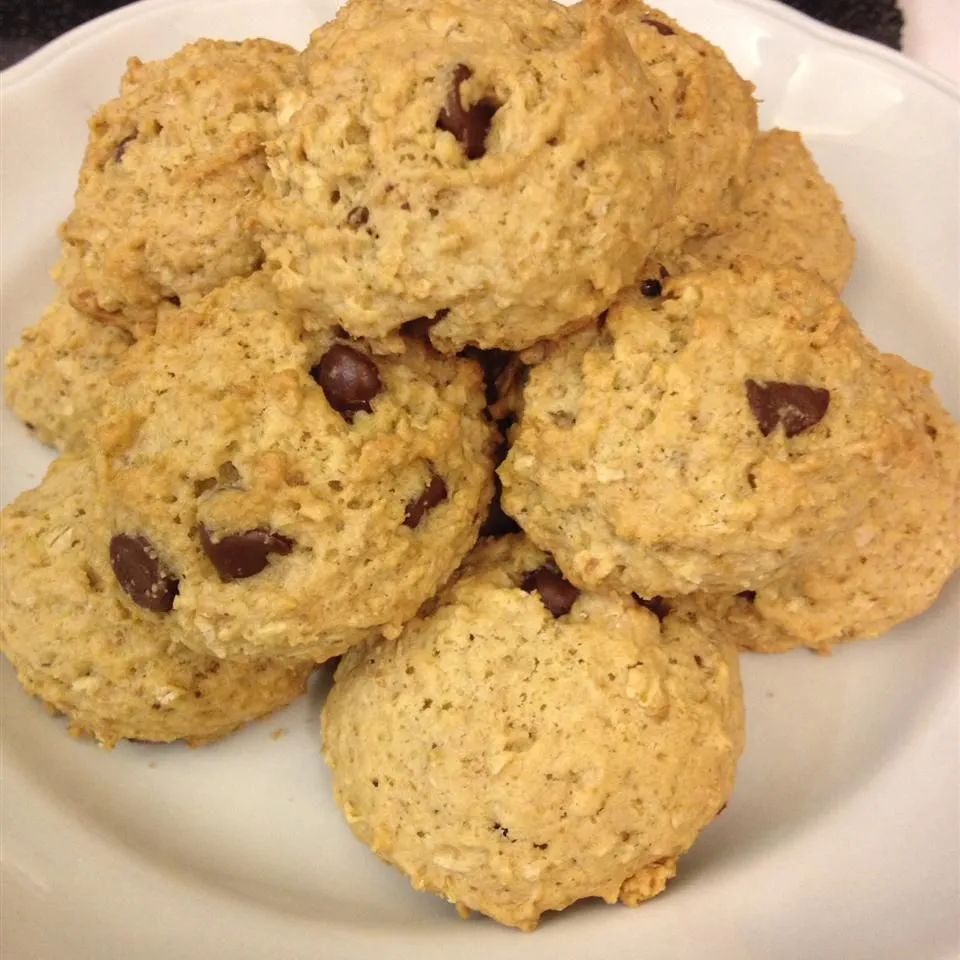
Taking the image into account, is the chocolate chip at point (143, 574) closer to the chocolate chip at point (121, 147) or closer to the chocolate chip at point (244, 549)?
the chocolate chip at point (244, 549)

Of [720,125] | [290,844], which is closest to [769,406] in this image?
Result: [720,125]

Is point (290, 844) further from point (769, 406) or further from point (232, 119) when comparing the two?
point (232, 119)

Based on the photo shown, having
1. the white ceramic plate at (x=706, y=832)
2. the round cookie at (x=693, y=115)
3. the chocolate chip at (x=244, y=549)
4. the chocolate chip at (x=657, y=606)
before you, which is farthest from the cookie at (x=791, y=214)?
the chocolate chip at (x=244, y=549)

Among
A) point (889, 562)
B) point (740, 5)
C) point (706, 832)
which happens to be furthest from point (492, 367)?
point (740, 5)

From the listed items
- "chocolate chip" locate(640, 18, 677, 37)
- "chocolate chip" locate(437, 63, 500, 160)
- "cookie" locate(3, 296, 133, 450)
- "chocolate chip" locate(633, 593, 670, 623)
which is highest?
"chocolate chip" locate(437, 63, 500, 160)

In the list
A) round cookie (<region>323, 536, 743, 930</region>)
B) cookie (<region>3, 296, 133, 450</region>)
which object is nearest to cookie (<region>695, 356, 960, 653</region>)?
round cookie (<region>323, 536, 743, 930</region>)

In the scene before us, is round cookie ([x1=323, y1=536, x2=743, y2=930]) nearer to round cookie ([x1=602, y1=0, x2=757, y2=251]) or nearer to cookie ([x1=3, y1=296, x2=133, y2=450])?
round cookie ([x1=602, y1=0, x2=757, y2=251])

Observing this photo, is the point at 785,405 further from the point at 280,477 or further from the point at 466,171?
the point at 280,477
